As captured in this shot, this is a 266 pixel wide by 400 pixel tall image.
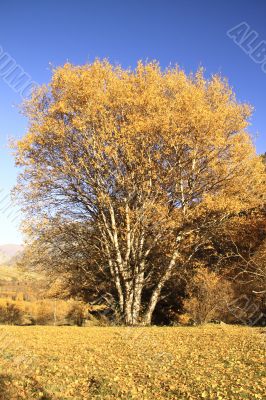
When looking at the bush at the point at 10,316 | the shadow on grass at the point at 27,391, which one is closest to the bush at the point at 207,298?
the shadow on grass at the point at 27,391

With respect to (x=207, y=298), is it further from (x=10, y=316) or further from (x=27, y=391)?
(x=10, y=316)

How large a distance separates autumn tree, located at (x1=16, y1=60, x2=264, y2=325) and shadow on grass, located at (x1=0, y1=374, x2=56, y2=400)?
33.5 ft

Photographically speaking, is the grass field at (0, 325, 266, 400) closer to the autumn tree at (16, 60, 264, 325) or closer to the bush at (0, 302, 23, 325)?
the autumn tree at (16, 60, 264, 325)

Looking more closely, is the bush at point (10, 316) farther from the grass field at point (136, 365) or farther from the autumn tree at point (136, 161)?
the grass field at point (136, 365)

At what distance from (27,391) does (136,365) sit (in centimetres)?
321

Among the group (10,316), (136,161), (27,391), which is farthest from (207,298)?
(10,316)

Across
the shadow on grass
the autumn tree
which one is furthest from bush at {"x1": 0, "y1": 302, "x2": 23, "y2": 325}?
the shadow on grass

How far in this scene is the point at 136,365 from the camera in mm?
11461

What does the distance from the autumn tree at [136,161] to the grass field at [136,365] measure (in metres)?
5.74

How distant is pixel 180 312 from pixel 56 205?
10324 mm

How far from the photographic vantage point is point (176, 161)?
67.2 feet

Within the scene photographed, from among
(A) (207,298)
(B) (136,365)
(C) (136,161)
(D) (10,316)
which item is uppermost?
(C) (136,161)

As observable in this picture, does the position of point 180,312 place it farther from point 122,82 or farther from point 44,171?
point 122,82

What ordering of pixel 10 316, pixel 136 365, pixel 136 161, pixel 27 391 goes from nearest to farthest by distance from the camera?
pixel 27 391
pixel 136 365
pixel 136 161
pixel 10 316
